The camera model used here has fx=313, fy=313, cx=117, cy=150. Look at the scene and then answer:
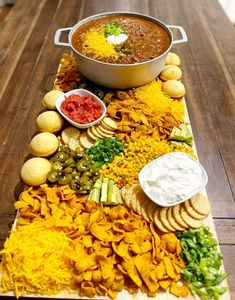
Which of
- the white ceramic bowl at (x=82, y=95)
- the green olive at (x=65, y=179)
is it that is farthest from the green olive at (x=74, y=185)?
the white ceramic bowl at (x=82, y=95)

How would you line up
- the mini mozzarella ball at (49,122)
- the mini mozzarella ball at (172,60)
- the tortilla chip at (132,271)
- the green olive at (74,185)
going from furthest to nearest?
the mini mozzarella ball at (172,60) → the mini mozzarella ball at (49,122) → the green olive at (74,185) → the tortilla chip at (132,271)

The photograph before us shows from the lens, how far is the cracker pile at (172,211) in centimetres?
127

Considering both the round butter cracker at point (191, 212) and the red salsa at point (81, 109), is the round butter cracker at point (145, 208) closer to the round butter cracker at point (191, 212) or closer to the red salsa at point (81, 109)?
the round butter cracker at point (191, 212)

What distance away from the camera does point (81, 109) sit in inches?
67.0

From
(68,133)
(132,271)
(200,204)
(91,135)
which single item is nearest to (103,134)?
(91,135)

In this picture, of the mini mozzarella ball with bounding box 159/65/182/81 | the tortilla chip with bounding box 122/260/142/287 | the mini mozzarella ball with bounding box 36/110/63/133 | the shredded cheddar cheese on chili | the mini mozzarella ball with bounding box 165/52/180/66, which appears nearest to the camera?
the tortilla chip with bounding box 122/260/142/287

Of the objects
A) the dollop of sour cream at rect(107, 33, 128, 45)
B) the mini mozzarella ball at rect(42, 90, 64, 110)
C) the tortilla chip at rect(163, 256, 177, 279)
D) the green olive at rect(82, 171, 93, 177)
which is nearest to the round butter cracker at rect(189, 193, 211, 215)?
the tortilla chip at rect(163, 256, 177, 279)

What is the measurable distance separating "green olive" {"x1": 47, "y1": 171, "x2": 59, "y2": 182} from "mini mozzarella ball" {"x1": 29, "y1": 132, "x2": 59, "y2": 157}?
133 millimetres

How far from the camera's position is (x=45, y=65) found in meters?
2.18

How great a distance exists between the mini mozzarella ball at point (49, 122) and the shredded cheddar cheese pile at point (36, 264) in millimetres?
600

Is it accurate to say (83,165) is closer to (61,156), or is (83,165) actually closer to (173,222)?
(61,156)

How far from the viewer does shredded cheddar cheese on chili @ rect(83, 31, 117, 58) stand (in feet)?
5.79

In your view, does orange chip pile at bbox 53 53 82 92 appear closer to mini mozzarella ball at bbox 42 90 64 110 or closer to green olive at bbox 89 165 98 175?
mini mozzarella ball at bbox 42 90 64 110

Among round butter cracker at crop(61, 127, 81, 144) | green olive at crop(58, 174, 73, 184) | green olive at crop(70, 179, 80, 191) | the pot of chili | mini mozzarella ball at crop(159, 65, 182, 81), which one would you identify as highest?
the pot of chili
